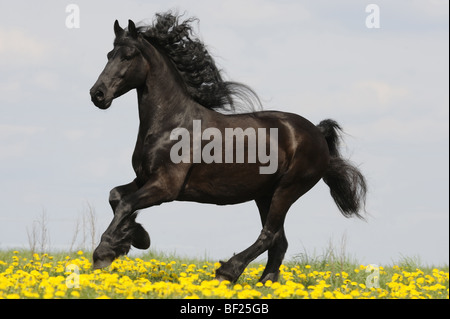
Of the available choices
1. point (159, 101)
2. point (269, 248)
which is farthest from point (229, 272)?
point (159, 101)

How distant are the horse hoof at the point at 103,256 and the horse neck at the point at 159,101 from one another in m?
1.43

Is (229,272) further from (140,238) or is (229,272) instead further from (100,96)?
(100,96)

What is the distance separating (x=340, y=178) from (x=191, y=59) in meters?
2.73

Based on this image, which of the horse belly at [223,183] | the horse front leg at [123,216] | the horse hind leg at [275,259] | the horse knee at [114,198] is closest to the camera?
the horse front leg at [123,216]

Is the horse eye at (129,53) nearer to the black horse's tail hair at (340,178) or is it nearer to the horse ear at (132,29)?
the horse ear at (132,29)

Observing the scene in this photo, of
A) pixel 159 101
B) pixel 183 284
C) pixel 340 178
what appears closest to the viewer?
pixel 183 284

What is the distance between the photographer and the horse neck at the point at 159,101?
7566mm

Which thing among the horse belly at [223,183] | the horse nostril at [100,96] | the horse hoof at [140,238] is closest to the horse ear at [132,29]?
the horse nostril at [100,96]

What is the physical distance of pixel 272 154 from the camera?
798 cm

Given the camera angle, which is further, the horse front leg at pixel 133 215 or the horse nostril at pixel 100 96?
the horse front leg at pixel 133 215

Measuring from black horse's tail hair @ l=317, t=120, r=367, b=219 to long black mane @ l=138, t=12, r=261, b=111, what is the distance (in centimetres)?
170

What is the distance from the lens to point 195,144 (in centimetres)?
755

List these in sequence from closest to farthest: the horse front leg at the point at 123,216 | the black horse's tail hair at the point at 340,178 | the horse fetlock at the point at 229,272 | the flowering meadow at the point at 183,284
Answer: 1. the flowering meadow at the point at 183,284
2. the horse front leg at the point at 123,216
3. the horse fetlock at the point at 229,272
4. the black horse's tail hair at the point at 340,178
